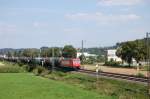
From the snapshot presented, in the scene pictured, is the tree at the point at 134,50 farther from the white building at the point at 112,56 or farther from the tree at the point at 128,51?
the white building at the point at 112,56

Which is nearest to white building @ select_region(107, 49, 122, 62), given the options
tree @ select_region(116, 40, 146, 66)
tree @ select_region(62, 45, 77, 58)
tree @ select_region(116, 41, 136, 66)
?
tree @ select_region(62, 45, 77, 58)

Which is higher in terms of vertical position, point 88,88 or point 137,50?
point 137,50

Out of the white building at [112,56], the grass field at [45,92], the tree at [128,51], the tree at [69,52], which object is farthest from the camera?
the white building at [112,56]

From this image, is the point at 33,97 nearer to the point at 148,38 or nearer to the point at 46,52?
the point at 148,38

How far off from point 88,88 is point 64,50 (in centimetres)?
10857

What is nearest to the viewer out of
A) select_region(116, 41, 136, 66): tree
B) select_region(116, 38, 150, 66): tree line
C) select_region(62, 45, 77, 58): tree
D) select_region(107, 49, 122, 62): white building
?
select_region(116, 38, 150, 66): tree line

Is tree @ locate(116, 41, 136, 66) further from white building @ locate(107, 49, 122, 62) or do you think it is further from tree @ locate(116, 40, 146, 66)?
white building @ locate(107, 49, 122, 62)

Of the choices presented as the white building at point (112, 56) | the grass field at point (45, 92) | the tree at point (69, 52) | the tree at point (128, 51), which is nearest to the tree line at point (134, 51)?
the tree at point (128, 51)

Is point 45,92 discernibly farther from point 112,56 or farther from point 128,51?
point 112,56

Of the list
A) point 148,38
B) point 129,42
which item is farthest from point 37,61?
point 148,38

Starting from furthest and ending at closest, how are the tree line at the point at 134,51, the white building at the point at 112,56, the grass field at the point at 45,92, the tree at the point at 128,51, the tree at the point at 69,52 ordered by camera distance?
the white building at the point at 112,56 → the tree at the point at 69,52 → the tree at the point at 128,51 → the tree line at the point at 134,51 → the grass field at the point at 45,92

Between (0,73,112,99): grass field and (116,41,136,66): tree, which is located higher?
(116,41,136,66): tree

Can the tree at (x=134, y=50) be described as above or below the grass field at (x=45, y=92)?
above

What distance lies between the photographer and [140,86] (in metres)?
35.8
